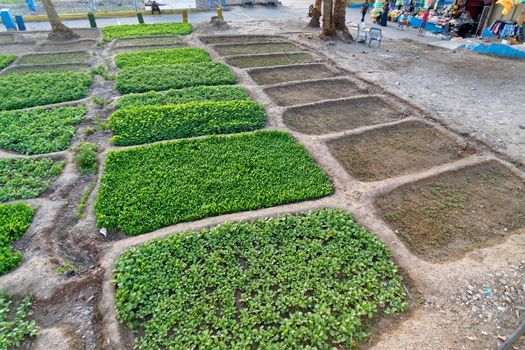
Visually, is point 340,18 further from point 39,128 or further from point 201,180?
point 39,128

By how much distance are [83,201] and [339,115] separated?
23.0 ft

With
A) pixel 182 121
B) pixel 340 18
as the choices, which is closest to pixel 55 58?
pixel 182 121

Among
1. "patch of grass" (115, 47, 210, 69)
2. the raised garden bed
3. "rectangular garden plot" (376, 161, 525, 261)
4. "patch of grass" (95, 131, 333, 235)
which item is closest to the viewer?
"rectangular garden plot" (376, 161, 525, 261)

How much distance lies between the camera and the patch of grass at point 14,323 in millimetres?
4398

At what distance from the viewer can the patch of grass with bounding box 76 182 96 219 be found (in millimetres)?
6484

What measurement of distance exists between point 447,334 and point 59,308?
5225 millimetres

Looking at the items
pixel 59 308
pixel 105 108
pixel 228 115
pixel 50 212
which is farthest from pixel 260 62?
pixel 59 308

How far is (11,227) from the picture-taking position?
19.5 ft

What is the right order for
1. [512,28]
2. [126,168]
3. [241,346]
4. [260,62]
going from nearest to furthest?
[241,346], [126,168], [260,62], [512,28]

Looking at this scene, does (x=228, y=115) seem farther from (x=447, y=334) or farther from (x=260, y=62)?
(x=447, y=334)

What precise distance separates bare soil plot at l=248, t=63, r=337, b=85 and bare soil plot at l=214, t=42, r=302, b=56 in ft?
8.57

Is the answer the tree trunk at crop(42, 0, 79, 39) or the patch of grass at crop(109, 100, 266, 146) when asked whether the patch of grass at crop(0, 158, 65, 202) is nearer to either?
the patch of grass at crop(109, 100, 266, 146)

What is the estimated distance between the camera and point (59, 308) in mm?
4902

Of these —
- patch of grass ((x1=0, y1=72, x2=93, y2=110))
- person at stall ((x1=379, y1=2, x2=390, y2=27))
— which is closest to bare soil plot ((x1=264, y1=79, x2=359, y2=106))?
patch of grass ((x1=0, y1=72, x2=93, y2=110))
